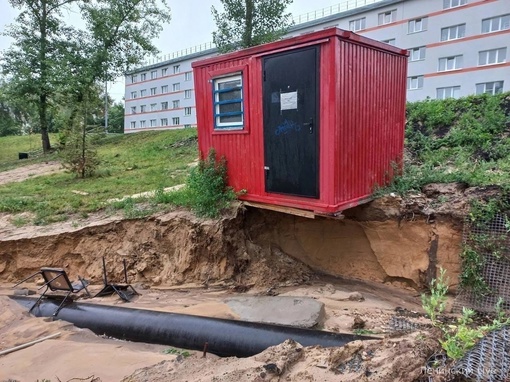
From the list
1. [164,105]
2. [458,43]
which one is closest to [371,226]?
[458,43]

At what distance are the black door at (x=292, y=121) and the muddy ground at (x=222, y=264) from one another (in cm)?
132

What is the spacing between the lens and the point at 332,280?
6863 mm

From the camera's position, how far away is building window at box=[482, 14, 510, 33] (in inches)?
798

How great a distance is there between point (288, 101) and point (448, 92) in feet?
72.0

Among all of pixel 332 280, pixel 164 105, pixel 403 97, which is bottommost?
pixel 332 280

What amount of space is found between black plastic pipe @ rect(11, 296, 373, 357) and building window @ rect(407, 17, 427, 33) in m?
25.5

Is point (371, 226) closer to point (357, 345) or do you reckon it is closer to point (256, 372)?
point (357, 345)

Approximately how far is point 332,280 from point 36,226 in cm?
614

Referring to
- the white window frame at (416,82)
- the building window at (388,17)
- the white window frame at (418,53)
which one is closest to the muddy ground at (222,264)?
the white window frame at (416,82)

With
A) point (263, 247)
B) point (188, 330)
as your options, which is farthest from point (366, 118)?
point (188, 330)

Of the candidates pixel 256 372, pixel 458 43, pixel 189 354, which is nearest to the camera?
pixel 256 372

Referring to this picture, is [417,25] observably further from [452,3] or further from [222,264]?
[222,264]

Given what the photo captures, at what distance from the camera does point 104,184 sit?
10062mm

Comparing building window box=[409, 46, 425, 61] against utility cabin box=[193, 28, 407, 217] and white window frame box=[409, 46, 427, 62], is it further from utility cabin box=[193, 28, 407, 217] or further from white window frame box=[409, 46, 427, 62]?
utility cabin box=[193, 28, 407, 217]
